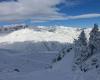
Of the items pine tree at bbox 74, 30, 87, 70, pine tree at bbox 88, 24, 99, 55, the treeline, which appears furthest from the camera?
pine tree at bbox 74, 30, 87, 70

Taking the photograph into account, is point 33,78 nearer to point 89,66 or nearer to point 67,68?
point 67,68

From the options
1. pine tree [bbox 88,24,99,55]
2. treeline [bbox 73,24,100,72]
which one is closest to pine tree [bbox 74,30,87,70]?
treeline [bbox 73,24,100,72]

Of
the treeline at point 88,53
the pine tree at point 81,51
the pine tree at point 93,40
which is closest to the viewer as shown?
the treeline at point 88,53

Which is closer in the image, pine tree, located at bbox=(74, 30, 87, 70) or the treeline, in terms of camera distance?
the treeline

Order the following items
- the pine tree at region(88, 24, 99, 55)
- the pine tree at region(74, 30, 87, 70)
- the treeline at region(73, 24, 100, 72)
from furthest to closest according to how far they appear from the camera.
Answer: the pine tree at region(74, 30, 87, 70) → the pine tree at region(88, 24, 99, 55) → the treeline at region(73, 24, 100, 72)

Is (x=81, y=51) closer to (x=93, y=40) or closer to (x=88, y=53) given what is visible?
(x=88, y=53)

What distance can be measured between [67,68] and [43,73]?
10.0 m

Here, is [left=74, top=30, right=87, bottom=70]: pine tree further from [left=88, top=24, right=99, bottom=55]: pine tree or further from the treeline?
[left=88, top=24, right=99, bottom=55]: pine tree

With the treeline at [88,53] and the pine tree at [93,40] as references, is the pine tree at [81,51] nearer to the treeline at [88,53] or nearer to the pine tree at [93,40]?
the treeline at [88,53]

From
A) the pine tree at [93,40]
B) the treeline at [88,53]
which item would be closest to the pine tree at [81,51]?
the treeline at [88,53]

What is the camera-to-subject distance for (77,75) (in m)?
98.4

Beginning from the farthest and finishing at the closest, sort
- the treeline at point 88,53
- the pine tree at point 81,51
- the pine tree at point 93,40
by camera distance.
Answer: the pine tree at point 81,51 → the pine tree at point 93,40 → the treeline at point 88,53

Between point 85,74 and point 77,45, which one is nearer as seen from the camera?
point 85,74

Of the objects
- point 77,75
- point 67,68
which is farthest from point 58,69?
point 77,75
